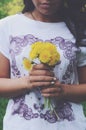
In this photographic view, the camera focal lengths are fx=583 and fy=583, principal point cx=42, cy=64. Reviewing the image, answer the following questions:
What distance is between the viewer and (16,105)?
3.42 meters

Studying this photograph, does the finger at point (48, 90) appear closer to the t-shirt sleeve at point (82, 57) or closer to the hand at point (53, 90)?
the hand at point (53, 90)

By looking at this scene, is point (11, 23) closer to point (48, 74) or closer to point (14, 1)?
point (48, 74)

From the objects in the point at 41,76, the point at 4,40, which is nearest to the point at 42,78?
the point at 41,76

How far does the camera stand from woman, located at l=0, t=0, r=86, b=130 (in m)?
3.37

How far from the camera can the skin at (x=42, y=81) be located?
129 inches

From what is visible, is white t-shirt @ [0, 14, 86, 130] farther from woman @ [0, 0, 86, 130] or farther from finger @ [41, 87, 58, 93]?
finger @ [41, 87, 58, 93]

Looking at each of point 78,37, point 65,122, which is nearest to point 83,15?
point 78,37

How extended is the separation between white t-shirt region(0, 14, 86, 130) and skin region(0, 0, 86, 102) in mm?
39

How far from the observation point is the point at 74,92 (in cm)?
351

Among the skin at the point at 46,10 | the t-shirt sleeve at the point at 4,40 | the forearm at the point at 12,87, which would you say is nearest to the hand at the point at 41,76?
the forearm at the point at 12,87

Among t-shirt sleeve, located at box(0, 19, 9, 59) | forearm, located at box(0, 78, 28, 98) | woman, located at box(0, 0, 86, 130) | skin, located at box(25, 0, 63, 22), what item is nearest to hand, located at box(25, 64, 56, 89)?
woman, located at box(0, 0, 86, 130)

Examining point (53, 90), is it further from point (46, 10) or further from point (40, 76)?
point (46, 10)

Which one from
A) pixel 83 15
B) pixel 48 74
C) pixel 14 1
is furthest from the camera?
pixel 14 1

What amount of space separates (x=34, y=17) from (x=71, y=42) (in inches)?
11.5
